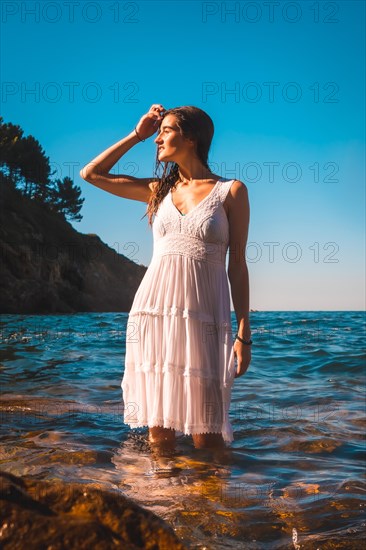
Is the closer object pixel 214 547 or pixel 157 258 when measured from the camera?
pixel 214 547

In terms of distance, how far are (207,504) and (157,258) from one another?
1.49m

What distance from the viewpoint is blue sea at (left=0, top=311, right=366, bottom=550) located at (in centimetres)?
269

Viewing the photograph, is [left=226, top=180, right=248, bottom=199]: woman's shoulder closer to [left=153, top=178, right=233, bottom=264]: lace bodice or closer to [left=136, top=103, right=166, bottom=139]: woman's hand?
[left=153, top=178, right=233, bottom=264]: lace bodice

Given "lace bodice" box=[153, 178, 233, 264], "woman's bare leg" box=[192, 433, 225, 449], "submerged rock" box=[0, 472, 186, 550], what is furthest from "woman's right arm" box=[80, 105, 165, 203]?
"submerged rock" box=[0, 472, 186, 550]

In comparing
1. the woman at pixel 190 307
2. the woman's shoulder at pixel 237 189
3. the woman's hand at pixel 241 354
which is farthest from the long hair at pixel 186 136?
the woman's hand at pixel 241 354

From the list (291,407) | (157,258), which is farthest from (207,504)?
(291,407)

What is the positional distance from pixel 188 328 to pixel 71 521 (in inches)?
77.9

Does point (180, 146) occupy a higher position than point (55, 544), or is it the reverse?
point (180, 146)

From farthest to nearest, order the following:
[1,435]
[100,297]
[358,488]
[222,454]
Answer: [100,297], [1,435], [222,454], [358,488]

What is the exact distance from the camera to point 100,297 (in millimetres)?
53906

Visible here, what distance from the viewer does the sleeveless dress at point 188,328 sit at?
3430mm

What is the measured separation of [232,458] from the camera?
4.03 meters

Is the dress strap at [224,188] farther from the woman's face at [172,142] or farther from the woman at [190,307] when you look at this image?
the woman's face at [172,142]

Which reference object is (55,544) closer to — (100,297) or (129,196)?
(129,196)
